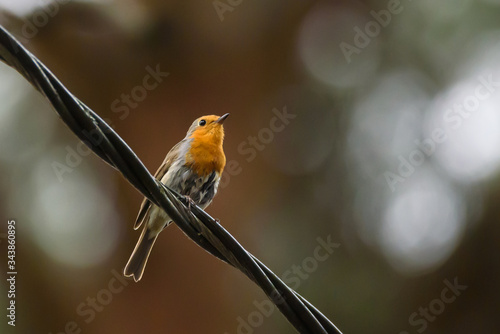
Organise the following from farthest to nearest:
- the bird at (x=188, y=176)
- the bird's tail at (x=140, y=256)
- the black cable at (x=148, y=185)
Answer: the bird's tail at (x=140, y=256) < the bird at (x=188, y=176) < the black cable at (x=148, y=185)

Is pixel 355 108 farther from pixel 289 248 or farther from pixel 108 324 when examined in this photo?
pixel 108 324

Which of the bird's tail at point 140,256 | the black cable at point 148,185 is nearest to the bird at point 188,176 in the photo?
the bird's tail at point 140,256

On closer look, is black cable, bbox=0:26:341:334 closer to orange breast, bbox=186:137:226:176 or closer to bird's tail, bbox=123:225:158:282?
orange breast, bbox=186:137:226:176

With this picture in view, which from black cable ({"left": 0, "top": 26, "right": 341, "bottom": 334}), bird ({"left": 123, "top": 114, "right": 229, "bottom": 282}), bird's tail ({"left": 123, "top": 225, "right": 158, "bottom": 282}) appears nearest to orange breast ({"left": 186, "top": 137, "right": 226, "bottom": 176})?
bird ({"left": 123, "top": 114, "right": 229, "bottom": 282})

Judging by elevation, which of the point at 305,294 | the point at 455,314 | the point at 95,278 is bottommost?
the point at 455,314

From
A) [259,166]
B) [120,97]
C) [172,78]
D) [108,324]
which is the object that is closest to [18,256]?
[108,324]

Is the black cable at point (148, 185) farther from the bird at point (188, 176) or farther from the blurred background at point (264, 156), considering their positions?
the blurred background at point (264, 156)

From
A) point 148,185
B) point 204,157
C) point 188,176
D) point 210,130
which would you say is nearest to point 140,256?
point 188,176
